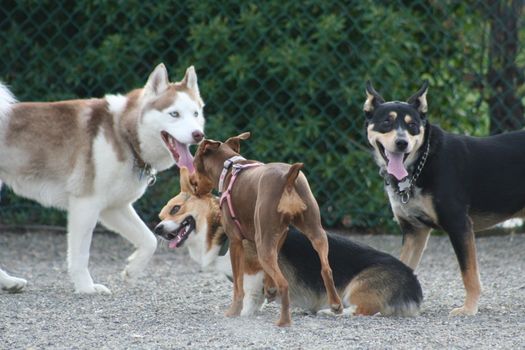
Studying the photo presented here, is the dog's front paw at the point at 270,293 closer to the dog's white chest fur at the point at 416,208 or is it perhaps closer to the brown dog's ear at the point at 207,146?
the brown dog's ear at the point at 207,146

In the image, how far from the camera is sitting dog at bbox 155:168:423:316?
217 inches

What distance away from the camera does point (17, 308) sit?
5.80 metres

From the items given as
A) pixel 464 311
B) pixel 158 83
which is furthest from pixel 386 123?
pixel 158 83

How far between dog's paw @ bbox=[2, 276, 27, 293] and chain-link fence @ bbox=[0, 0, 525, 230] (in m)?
2.33

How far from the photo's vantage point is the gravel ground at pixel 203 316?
15.6 feet

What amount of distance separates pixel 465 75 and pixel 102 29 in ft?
9.85

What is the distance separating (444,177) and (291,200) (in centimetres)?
114

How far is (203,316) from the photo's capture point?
5527 millimetres

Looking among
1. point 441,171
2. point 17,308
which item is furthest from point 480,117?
point 17,308

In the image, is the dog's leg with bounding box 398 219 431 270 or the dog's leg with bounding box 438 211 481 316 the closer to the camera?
the dog's leg with bounding box 438 211 481 316

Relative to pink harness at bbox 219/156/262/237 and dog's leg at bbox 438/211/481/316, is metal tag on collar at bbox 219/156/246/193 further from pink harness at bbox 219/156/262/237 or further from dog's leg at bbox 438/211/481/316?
dog's leg at bbox 438/211/481/316

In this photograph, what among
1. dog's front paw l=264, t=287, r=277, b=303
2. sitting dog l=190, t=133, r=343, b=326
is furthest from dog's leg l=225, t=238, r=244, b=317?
dog's front paw l=264, t=287, r=277, b=303

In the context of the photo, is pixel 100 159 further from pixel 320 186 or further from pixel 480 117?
pixel 480 117

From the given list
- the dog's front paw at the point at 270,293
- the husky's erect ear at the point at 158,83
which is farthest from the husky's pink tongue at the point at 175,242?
the husky's erect ear at the point at 158,83
